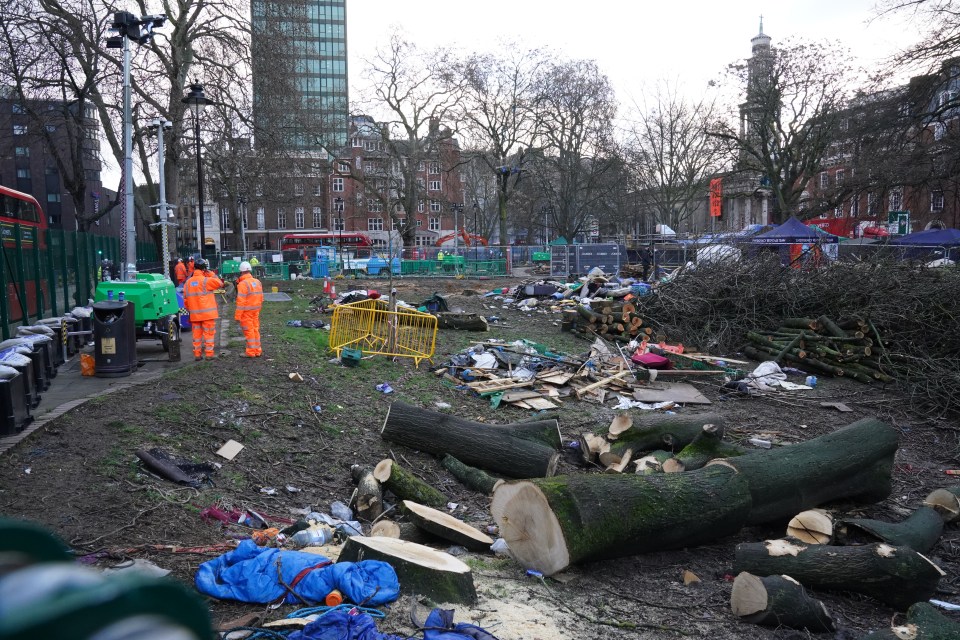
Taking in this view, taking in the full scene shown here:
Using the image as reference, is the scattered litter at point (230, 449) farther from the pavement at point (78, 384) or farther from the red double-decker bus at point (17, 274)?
the red double-decker bus at point (17, 274)

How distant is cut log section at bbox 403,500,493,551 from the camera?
5266mm

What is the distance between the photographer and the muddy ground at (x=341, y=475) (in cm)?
432

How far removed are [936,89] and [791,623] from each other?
58.3ft

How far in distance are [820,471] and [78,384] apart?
9.28 meters

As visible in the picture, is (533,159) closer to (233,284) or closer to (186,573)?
(233,284)

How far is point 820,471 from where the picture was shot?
603cm

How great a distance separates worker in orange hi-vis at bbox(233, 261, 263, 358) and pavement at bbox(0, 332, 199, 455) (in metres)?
0.97

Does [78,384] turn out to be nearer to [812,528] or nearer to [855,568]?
[812,528]

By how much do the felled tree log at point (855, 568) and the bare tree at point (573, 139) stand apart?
149 feet

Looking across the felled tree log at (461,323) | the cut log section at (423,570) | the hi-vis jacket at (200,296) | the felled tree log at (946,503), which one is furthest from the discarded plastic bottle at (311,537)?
the felled tree log at (461,323)

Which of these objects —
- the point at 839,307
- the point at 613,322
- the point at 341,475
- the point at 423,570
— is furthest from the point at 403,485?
the point at 839,307

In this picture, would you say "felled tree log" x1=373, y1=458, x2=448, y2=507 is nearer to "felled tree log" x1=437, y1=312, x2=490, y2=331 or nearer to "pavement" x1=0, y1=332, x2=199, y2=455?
"pavement" x1=0, y1=332, x2=199, y2=455

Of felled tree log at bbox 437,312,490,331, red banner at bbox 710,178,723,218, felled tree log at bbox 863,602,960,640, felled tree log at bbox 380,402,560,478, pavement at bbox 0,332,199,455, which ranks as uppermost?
red banner at bbox 710,178,723,218

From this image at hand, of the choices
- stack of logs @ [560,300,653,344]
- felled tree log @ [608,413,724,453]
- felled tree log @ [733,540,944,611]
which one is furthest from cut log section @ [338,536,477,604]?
stack of logs @ [560,300,653,344]
